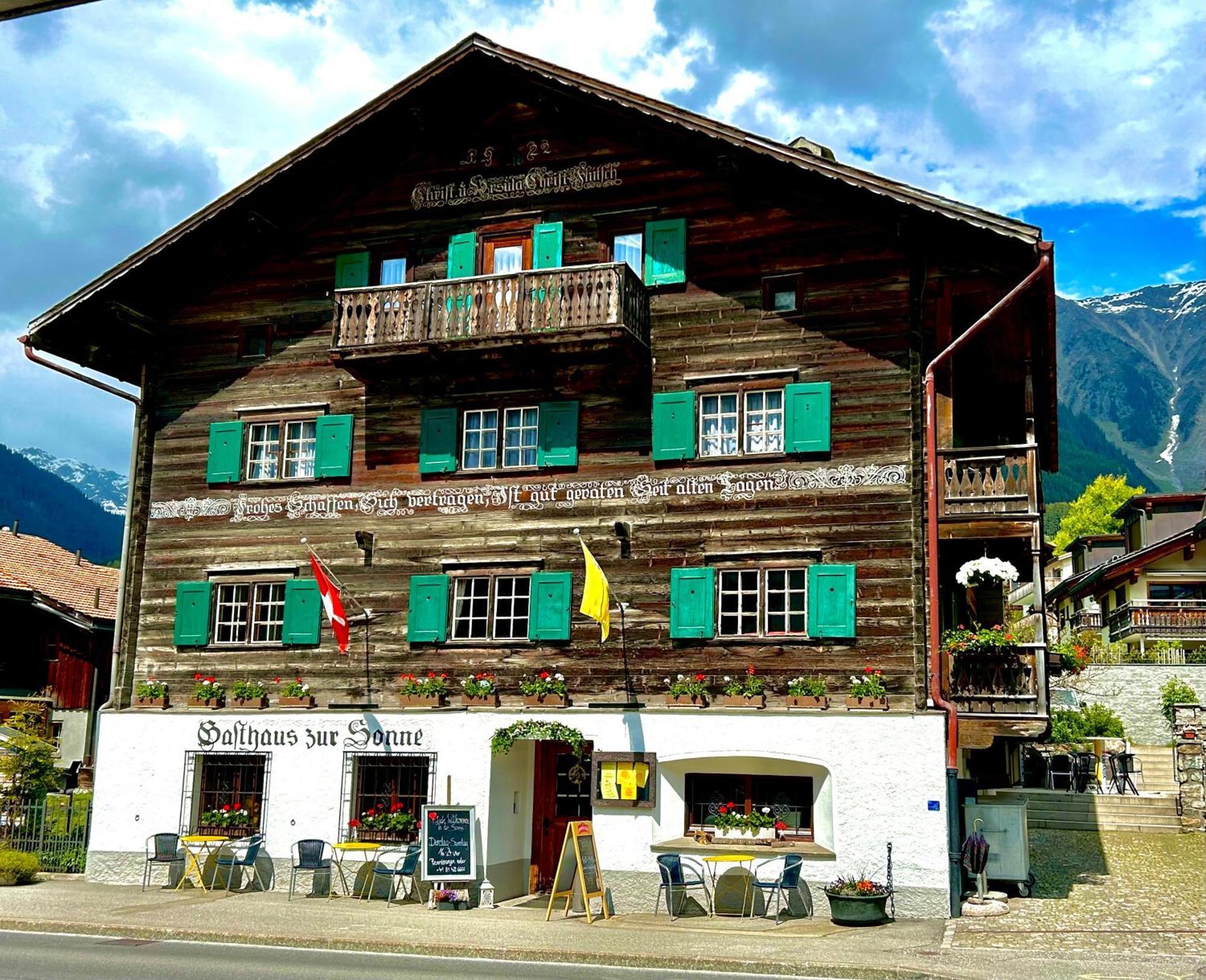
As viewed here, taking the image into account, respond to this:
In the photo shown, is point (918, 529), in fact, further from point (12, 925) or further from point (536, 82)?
point (12, 925)

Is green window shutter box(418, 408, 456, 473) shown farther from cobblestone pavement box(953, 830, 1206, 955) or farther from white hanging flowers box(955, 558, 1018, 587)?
cobblestone pavement box(953, 830, 1206, 955)

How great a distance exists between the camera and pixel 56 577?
125ft

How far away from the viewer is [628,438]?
70.3 feet

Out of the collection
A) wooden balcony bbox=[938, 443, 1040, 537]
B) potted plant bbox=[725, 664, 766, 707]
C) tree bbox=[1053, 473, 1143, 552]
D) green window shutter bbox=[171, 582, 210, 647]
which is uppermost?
tree bbox=[1053, 473, 1143, 552]

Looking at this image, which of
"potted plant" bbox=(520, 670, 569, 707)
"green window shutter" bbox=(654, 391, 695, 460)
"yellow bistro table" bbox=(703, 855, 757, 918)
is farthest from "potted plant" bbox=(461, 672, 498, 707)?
"green window shutter" bbox=(654, 391, 695, 460)

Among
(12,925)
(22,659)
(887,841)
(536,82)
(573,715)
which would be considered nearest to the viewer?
(12,925)

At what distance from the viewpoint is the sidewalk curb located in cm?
1400

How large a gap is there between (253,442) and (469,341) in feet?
16.1

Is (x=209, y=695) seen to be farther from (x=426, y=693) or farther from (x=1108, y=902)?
(x=1108, y=902)

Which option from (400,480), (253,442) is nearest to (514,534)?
(400,480)

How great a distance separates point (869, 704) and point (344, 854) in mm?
8551

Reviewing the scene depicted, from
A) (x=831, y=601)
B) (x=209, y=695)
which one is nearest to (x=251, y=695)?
(x=209, y=695)

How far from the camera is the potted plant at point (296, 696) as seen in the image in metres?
22.2

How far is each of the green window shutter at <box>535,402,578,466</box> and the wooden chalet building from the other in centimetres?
5
